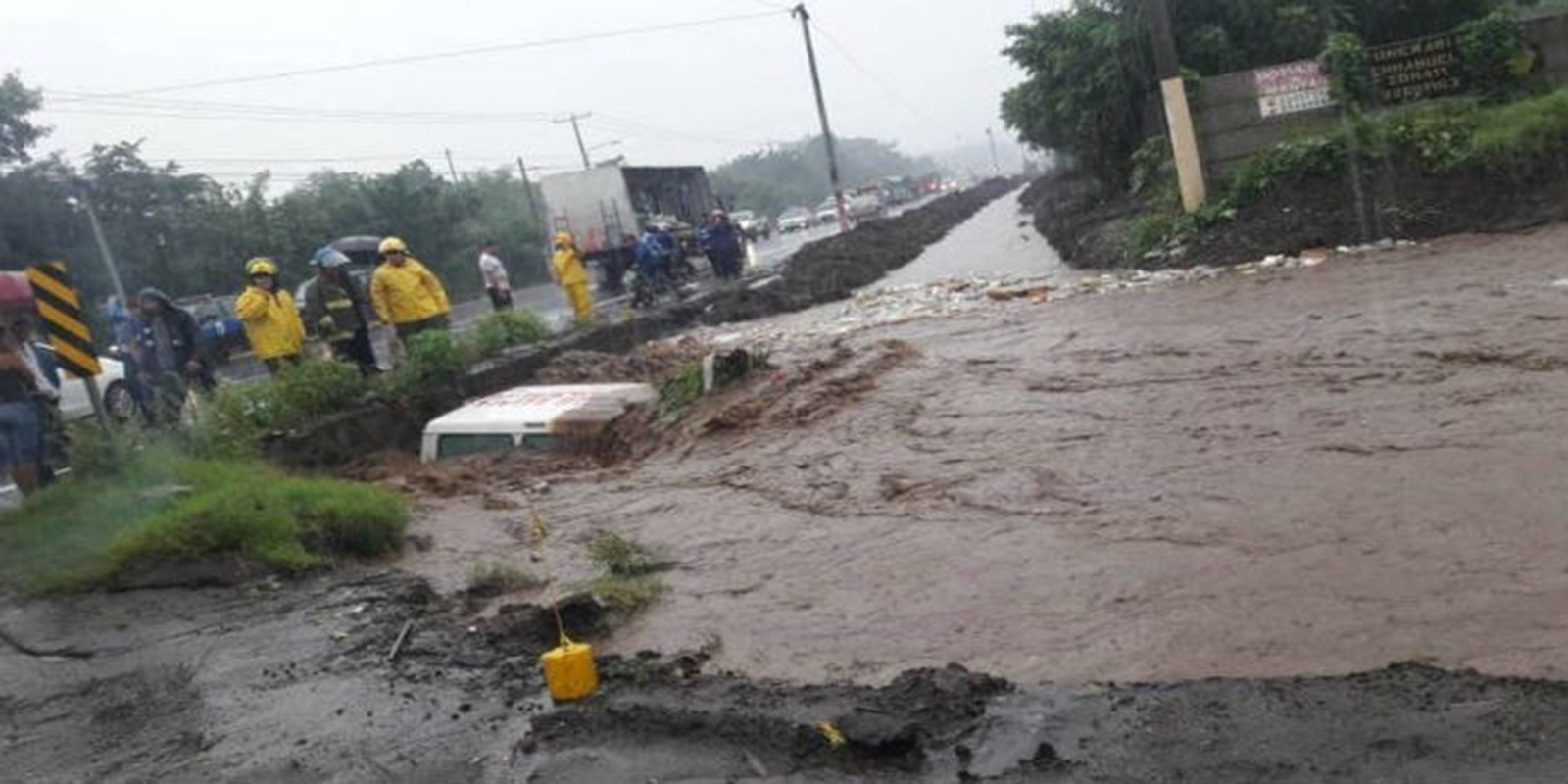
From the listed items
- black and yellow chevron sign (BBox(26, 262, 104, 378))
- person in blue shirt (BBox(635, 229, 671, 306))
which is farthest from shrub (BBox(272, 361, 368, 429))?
person in blue shirt (BBox(635, 229, 671, 306))

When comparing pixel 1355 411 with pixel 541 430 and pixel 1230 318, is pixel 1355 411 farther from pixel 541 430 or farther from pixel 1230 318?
pixel 541 430

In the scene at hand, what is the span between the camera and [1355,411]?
7.54 meters

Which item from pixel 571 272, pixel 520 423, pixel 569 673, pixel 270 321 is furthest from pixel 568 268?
pixel 569 673

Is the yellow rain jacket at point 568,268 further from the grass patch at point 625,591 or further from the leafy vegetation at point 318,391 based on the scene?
the grass patch at point 625,591

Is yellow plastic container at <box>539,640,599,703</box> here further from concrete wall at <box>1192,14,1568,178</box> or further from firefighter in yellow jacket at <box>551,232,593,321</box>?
concrete wall at <box>1192,14,1568,178</box>

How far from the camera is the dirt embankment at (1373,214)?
14336mm

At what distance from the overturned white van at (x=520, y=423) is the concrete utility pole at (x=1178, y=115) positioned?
32.5 feet

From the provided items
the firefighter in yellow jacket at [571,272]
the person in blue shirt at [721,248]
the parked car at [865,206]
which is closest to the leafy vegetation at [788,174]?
the parked car at [865,206]

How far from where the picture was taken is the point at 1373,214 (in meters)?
15.3

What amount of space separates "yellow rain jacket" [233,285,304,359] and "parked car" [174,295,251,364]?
12.1m

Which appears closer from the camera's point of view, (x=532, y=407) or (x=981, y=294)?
(x=532, y=407)

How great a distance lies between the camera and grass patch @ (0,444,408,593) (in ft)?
23.5

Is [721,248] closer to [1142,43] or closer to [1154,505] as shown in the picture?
[1142,43]

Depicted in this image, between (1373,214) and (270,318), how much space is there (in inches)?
500
